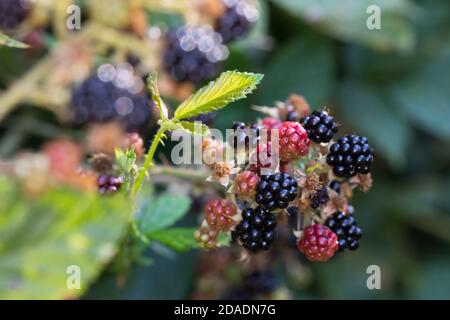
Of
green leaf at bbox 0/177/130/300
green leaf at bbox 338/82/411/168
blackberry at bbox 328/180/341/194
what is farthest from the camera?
green leaf at bbox 338/82/411/168

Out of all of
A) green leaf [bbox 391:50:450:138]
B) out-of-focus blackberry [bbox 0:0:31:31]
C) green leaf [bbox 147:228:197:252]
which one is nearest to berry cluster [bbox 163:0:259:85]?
out-of-focus blackberry [bbox 0:0:31:31]

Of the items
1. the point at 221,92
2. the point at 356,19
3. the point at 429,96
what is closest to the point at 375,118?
the point at 429,96

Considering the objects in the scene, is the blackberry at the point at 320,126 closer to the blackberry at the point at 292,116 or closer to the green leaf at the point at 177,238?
the blackberry at the point at 292,116

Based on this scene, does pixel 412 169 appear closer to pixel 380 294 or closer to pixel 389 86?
pixel 389 86

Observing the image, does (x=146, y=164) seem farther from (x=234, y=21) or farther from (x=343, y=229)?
(x=234, y=21)

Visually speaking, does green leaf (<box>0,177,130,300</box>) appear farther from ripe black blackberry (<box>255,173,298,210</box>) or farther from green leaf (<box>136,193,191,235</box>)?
green leaf (<box>136,193,191,235</box>)

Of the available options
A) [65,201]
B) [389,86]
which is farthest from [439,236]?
[65,201]
